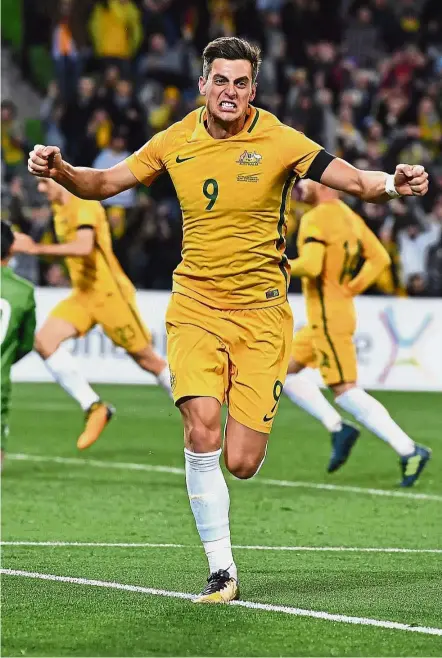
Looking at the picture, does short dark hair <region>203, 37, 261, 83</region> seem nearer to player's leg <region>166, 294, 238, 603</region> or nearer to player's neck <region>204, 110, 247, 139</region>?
player's neck <region>204, 110, 247, 139</region>

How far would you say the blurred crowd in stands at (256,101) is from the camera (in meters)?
22.1

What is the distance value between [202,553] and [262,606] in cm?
170

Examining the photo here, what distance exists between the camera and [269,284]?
7.08 metres

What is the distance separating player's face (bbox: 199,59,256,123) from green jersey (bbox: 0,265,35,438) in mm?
3618

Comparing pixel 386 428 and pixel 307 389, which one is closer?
pixel 386 428

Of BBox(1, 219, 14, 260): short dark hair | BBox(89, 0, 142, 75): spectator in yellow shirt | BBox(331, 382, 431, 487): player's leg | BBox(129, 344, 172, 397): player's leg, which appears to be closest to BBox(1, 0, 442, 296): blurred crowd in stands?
BBox(89, 0, 142, 75): spectator in yellow shirt

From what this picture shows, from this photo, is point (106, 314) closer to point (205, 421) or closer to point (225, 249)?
point (225, 249)

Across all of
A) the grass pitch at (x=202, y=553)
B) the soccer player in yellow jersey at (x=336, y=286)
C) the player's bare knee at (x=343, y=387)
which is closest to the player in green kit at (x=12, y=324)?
the grass pitch at (x=202, y=553)

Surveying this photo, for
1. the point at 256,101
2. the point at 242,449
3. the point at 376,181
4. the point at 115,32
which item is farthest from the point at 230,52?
the point at 115,32

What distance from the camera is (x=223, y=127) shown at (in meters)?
6.90

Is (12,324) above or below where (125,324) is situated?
above

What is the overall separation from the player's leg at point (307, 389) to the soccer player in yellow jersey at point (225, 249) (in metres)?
5.36

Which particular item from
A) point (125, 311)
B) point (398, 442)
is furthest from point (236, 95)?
point (125, 311)

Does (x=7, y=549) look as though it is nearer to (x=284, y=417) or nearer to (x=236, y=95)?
(x=236, y=95)
